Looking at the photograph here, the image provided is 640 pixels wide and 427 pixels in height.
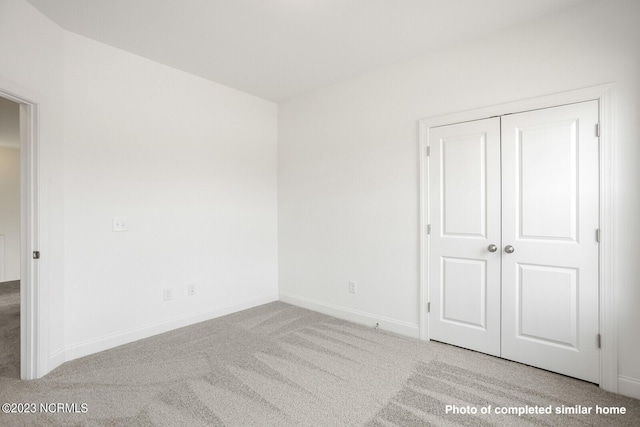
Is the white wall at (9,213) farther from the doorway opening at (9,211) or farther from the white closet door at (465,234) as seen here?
the white closet door at (465,234)

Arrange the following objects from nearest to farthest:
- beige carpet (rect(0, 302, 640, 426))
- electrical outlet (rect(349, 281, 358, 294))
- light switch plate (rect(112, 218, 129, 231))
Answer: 1. beige carpet (rect(0, 302, 640, 426))
2. light switch plate (rect(112, 218, 129, 231))
3. electrical outlet (rect(349, 281, 358, 294))

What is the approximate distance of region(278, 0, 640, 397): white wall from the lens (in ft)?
7.06

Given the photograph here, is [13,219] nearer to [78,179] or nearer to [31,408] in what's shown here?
[78,179]

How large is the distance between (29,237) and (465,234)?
3.46m

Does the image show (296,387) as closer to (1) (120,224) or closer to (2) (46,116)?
(1) (120,224)

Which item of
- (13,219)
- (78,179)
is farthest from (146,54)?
(13,219)

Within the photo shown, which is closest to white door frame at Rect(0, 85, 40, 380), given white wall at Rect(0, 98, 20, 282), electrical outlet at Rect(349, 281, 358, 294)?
electrical outlet at Rect(349, 281, 358, 294)

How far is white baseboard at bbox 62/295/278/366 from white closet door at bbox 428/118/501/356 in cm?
229

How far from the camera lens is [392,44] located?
287cm

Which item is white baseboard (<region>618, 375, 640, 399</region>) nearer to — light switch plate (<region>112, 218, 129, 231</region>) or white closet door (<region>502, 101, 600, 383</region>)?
white closet door (<region>502, 101, 600, 383</region>)

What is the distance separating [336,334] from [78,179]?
273cm

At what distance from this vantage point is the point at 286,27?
103 inches

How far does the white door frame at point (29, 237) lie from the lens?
7.73 feet

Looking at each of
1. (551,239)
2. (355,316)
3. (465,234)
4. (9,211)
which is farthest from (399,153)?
(9,211)
